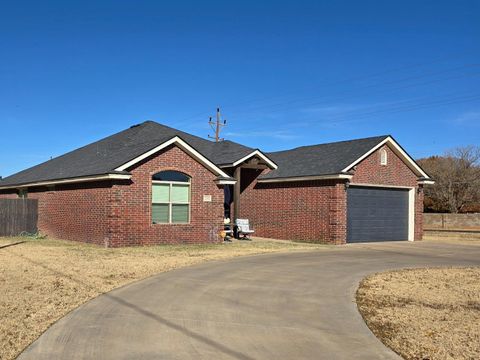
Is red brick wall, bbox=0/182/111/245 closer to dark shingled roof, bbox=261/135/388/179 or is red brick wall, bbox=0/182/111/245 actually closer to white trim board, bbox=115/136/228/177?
white trim board, bbox=115/136/228/177

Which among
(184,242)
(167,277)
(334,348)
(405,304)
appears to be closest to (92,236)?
(184,242)

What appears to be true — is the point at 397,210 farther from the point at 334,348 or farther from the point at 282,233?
the point at 334,348

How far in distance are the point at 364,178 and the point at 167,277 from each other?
13916 mm

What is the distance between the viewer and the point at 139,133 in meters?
24.8

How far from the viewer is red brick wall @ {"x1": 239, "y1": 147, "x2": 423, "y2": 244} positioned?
2175cm

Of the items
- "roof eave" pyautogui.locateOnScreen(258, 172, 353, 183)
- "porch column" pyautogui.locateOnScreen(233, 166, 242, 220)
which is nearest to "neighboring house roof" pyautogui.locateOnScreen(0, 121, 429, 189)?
"roof eave" pyautogui.locateOnScreen(258, 172, 353, 183)

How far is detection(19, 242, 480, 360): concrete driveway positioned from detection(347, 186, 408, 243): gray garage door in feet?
35.3

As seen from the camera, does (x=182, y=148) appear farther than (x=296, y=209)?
No

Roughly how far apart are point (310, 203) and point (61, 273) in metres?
13.4

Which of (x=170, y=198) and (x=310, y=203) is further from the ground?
(x=170, y=198)

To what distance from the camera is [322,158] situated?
24203 millimetres

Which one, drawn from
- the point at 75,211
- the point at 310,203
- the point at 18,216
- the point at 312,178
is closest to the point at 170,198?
the point at 75,211

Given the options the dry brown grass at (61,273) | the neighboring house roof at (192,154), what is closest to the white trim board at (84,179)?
the neighboring house roof at (192,154)

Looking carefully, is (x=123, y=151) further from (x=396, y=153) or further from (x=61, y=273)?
(x=396, y=153)
